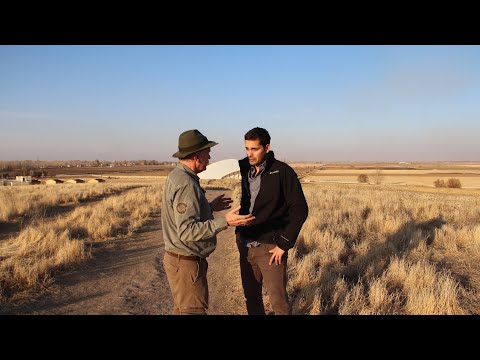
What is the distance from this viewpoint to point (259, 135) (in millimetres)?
3436

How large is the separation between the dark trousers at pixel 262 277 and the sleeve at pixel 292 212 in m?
0.17

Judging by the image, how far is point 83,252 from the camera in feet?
25.2

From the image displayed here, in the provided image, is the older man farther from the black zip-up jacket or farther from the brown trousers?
the black zip-up jacket

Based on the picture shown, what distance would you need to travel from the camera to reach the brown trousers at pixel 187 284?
2.70 meters


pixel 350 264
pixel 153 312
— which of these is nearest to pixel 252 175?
pixel 153 312

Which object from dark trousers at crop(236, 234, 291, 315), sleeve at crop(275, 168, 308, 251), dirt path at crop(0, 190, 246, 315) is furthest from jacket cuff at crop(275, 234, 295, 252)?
dirt path at crop(0, 190, 246, 315)

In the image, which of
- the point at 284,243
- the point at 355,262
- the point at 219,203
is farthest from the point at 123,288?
the point at 355,262

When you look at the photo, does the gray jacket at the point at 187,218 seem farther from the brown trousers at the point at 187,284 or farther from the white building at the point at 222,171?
the white building at the point at 222,171

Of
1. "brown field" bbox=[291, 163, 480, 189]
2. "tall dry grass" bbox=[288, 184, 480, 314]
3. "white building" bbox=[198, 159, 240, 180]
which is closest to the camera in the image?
"tall dry grass" bbox=[288, 184, 480, 314]

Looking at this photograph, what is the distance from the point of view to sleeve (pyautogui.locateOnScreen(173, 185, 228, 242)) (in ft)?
8.33

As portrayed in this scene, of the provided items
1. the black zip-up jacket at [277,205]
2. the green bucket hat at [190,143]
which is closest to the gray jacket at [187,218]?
the green bucket hat at [190,143]

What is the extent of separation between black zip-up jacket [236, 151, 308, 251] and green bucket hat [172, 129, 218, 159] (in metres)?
0.88
